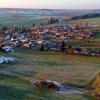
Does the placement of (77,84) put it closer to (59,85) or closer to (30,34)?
(59,85)

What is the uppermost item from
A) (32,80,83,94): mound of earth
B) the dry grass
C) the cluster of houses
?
(32,80,83,94): mound of earth

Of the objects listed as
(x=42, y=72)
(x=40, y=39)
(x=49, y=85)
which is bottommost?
(x=40, y=39)

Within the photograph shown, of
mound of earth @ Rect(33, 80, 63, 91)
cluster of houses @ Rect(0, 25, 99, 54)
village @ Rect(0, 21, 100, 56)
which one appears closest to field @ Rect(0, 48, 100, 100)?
mound of earth @ Rect(33, 80, 63, 91)

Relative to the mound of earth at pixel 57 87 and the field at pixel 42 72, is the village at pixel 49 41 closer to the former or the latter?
the field at pixel 42 72

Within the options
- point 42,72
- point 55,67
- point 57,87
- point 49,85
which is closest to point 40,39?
point 55,67

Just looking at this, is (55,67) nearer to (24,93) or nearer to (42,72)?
(42,72)

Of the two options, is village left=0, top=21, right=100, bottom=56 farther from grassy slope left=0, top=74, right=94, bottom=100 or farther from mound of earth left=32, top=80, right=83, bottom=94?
grassy slope left=0, top=74, right=94, bottom=100

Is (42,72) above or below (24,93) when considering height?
below

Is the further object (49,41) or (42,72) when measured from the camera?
(49,41)

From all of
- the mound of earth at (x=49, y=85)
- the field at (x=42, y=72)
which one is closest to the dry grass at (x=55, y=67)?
the field at (x=42, y=72)
